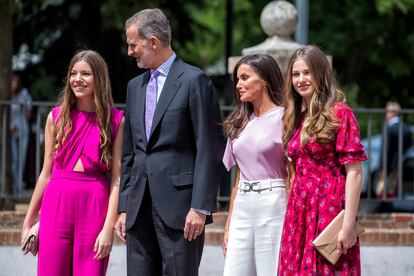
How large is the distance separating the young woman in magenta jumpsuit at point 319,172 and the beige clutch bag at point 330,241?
0.11 ft

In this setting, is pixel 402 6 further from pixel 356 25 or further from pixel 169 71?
pixel 169 71

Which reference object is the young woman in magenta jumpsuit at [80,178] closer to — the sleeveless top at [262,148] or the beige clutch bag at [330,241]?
the sleeveless top at [262,148]

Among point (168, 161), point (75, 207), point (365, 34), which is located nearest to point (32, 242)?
point (75, 207)

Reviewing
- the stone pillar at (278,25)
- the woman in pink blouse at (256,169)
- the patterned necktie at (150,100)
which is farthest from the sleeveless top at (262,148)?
the stone pillar at (278,25)

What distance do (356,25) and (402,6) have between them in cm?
322

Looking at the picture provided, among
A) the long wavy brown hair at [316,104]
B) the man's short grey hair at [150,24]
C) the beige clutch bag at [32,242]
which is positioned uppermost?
the man's short grey hair at [150,24]

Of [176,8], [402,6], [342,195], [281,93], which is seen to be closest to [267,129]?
[281,93]

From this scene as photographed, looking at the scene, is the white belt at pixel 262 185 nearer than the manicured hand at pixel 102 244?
Yes

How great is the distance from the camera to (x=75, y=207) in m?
5.88

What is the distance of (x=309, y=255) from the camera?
5422 mm

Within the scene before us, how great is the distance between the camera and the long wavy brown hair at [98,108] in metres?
5.97

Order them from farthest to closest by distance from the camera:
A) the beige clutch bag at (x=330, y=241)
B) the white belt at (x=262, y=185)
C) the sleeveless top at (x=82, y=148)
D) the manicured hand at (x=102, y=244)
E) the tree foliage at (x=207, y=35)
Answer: the tree foliage at (x=207, y=35) < the sleeveless top at (x=82, y=148) < the manicured hand at (x=102, y=244) < the white belt at (x=262, y=185) < the beige clutch bag at (x=330, y=241)

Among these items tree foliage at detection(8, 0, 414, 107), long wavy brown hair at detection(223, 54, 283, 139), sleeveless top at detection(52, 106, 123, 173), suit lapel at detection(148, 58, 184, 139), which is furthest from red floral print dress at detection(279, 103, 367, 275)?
tree foliage at detection(8, 0, 414, 107)

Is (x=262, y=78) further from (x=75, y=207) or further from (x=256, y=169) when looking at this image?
(x=75, y=207)
